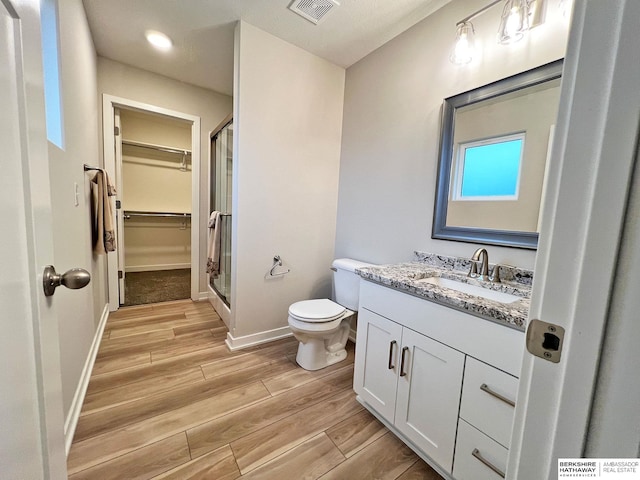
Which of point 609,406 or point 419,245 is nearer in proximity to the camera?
point 609,406

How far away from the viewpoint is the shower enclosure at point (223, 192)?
7.91ft

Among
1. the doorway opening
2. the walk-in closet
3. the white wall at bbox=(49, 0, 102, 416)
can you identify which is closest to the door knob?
the white wall at bbox=(49, 0, 102, 416)

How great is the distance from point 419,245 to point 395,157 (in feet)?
2.27

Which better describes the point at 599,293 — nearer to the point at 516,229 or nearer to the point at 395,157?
the point at 516,229

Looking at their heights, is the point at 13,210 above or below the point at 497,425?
above

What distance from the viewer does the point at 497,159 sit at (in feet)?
4.54

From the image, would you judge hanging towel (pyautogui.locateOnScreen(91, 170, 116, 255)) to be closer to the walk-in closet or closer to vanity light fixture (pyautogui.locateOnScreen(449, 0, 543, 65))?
the walk-in closet

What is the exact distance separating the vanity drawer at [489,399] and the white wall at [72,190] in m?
1.75

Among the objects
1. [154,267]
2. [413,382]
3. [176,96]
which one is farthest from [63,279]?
[154,267]

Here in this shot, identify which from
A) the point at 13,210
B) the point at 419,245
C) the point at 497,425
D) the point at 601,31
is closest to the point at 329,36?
the point at 419,245

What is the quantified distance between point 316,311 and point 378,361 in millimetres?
592

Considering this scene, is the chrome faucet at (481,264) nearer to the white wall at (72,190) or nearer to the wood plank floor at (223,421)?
the wood plank floor at (223,421)

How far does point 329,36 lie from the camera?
192 centimetres

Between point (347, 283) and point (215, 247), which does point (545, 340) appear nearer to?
point (347, 283)
